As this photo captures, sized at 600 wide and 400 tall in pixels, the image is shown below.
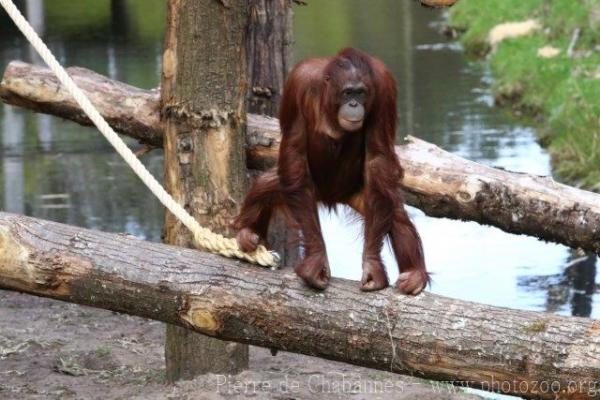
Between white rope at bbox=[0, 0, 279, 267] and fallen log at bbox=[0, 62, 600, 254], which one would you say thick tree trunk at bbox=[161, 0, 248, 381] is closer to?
fallen log at bbox=[0, 62, 600, 254]

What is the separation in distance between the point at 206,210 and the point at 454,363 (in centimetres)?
163

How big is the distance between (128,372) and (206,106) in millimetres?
1598

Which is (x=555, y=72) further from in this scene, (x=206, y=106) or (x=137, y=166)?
(x=137, y=166)

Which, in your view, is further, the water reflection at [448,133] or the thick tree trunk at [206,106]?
the water reflection at [448,133]

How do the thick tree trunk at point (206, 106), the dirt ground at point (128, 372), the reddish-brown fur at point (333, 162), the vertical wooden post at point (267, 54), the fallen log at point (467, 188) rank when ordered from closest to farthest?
the reddish-brown fur at point (333, 162)
the thick tree trunk at point (206, 106)
the fallen log at point (467, 188)
the dirt ground at point (128, 372)
the vertical wooden post at point (267, 54)

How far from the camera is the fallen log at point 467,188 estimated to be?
4.58 m

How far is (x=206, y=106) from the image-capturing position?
14.7ft

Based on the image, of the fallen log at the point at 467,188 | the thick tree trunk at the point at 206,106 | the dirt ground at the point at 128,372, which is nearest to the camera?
the thick tree trunk at the point at 206,106

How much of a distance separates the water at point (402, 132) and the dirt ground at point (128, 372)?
0.80m

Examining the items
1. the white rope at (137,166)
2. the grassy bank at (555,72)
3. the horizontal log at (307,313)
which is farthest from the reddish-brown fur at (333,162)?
the grassy bank at (555,72)

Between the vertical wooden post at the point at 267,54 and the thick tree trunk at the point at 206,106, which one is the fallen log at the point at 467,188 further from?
the vertical wooden post at the point at 267,54

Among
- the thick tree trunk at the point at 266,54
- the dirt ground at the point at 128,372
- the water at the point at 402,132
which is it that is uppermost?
the thick tree trunk at the point at 266,54

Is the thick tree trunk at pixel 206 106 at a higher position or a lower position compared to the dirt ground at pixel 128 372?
higher

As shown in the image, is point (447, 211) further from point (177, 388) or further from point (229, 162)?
point (177, 388)
